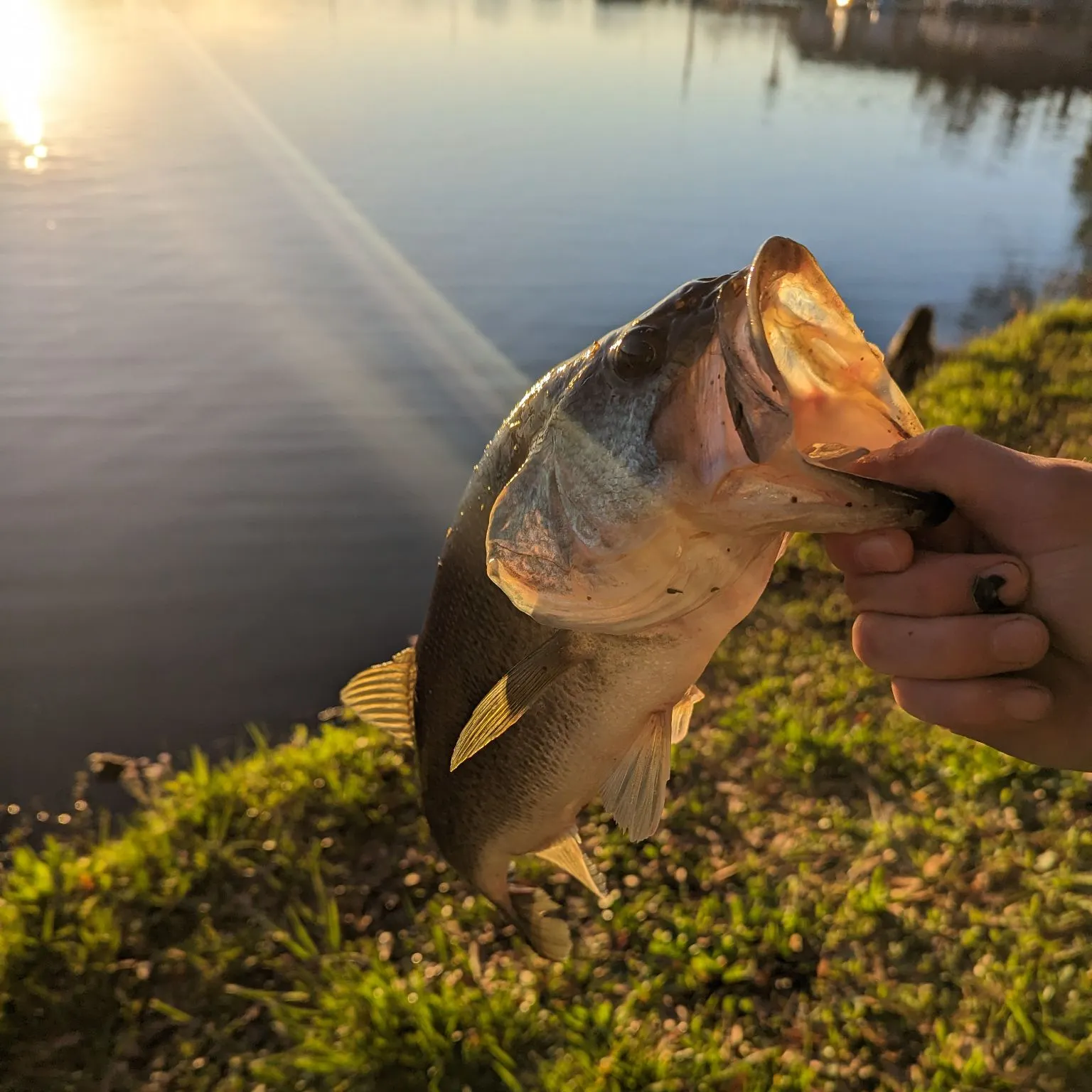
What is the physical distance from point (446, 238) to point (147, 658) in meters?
8.30

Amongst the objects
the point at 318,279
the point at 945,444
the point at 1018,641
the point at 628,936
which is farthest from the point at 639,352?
the point at 318,279

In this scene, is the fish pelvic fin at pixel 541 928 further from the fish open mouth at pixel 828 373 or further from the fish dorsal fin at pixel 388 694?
the fish open mouth at pixel 828 373

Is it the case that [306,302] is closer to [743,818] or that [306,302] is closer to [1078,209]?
[743,818]

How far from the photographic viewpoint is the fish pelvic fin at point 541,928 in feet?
9.73

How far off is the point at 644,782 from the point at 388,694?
0.93 m

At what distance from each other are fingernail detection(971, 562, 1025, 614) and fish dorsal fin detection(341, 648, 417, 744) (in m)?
1.59

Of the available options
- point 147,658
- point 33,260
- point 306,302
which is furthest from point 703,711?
point 33,260

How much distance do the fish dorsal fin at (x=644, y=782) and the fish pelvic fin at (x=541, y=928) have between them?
3.09 ft

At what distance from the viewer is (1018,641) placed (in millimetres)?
1634

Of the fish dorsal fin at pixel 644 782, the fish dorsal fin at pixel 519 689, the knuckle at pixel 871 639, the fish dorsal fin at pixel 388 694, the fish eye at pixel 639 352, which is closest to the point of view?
the fish eye at pixel 639 352

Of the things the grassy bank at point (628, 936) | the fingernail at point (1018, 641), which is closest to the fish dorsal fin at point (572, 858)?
the grassy bank at point (628, 936)

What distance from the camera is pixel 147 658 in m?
6.40

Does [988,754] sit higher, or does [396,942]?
[988,754]

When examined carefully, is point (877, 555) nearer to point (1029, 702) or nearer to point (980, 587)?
point (980, 587)
